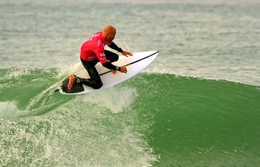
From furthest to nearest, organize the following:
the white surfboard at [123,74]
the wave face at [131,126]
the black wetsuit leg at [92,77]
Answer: the white surfboard at [123,74] < the black wetsuit leg at [92,77] < the wave face at [131,126]

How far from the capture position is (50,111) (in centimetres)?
923

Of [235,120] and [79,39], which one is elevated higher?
[235,120]

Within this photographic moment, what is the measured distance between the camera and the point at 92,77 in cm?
853

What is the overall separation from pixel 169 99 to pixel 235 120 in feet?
5.47

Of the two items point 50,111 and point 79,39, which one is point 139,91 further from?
point 79,39

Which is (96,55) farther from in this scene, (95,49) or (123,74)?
(123,74)

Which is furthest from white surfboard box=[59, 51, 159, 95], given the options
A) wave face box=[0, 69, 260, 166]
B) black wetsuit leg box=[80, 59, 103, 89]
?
wave face box=[0, 69, 260, 166]

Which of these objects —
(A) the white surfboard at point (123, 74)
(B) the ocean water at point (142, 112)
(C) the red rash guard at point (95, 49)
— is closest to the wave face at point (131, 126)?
(B) the ocean water at point (142, 112)

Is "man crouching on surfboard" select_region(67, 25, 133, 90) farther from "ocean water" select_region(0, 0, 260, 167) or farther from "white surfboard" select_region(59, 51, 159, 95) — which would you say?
"ocean water" select_region(0, 0, 260, 167)

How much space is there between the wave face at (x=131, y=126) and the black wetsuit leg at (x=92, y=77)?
2.50 feet

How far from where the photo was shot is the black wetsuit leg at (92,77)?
8.41 metres

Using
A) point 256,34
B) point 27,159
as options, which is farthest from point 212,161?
point 256,34

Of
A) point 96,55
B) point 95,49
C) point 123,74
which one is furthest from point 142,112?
point 95,49

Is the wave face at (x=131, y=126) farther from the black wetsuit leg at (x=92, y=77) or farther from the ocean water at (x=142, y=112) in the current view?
the black wetsuit leg at (x=92, y=77)
